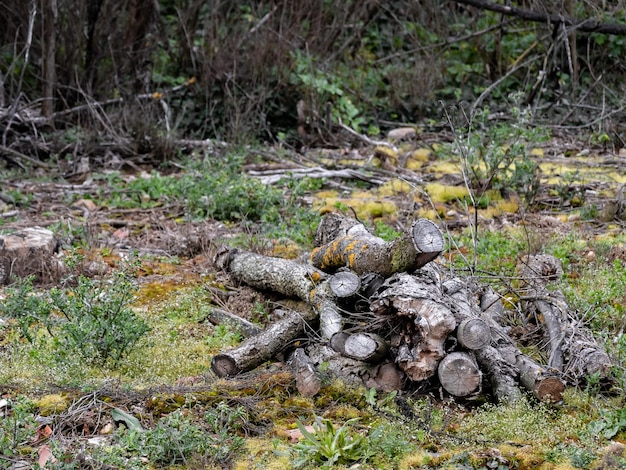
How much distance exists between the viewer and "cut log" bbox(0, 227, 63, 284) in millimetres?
6457

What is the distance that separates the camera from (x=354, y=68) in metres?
13.5

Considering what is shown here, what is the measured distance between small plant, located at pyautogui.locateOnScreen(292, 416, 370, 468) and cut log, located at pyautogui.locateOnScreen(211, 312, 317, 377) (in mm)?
1029

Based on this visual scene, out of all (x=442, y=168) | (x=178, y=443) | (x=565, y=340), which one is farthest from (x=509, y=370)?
(x=442, y=168)

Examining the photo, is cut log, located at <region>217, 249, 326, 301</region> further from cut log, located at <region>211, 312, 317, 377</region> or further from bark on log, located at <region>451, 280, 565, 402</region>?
bark on log, located at <region>451, 280, 565, 402</region>

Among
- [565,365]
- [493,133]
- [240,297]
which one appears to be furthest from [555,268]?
[493,133]

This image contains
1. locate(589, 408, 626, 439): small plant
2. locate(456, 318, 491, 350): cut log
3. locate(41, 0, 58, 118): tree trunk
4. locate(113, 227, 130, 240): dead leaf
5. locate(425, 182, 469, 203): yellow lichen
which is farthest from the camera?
locate(41, 0, 58, 118): tree trunk

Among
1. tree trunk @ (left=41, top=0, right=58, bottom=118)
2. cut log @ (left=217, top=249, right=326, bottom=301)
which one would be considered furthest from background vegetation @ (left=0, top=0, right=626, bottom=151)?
cut log @ (left=217, top=249, right=326, bottom=301)

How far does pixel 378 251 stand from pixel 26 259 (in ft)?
10.0

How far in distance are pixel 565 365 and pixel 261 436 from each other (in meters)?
1.81

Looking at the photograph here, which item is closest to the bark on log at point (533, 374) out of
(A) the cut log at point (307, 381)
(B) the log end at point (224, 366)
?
(A) the cut log at point (307, 381)

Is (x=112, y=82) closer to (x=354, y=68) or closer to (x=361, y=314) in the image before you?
(x=354, y=68)

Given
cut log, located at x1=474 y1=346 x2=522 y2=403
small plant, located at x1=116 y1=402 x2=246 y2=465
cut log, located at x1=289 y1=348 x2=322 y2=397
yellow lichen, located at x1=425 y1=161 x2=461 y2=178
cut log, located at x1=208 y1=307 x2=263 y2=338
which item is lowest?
yellow lichen, located at x1=425 y1=161 x2=461 y2=178

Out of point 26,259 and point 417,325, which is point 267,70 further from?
point 417,325

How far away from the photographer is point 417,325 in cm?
444
